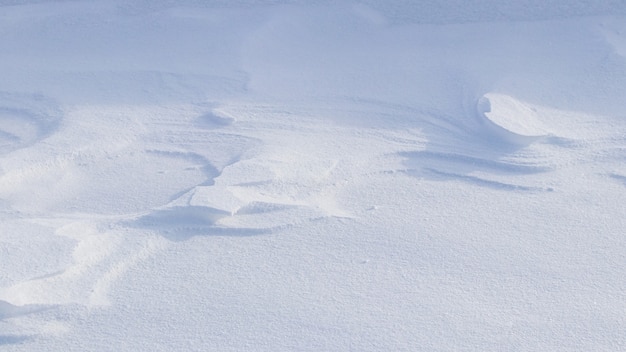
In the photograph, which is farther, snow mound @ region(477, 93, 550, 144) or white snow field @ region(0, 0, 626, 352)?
snow mound @ region(477, 93, 550, 144)

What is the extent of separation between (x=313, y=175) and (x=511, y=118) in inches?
29.8

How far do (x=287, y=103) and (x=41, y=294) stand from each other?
49.3 inches

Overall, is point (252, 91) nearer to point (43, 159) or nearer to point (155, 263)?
point (43, 159)

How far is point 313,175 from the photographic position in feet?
8.42

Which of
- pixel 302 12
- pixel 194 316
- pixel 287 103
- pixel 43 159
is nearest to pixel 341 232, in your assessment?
pixel 194 316

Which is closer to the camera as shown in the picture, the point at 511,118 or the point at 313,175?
the point at 313,175

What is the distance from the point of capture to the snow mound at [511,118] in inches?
108

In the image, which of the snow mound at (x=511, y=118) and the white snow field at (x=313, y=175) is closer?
the white snow field at (x=313, y=175)

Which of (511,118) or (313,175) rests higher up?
(511,118)

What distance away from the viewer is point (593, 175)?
2.64m

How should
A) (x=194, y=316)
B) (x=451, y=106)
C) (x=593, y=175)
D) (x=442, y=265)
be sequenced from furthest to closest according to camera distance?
(x=451, y=106) → (x=593, y=175) → (x=442, y=265) → (x=194, y=316)

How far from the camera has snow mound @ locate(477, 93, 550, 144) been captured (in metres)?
2.76

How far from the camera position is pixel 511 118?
2.83m

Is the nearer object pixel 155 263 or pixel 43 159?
pixel 155 263
